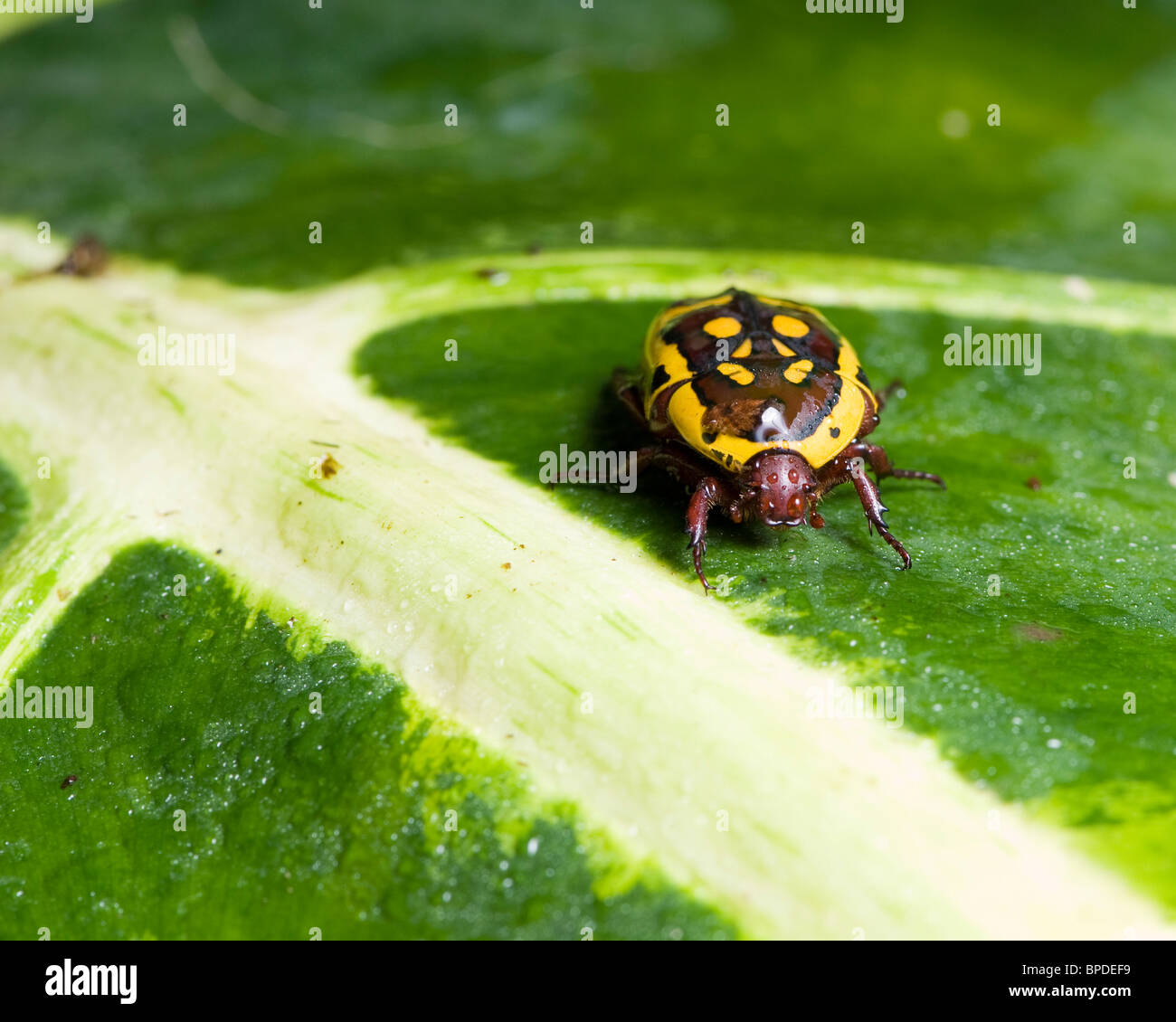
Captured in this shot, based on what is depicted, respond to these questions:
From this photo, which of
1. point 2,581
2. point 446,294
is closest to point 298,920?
point 2,581

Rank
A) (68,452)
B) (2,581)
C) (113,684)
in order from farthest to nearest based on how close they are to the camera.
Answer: (68,452), (2,581), (113,684)

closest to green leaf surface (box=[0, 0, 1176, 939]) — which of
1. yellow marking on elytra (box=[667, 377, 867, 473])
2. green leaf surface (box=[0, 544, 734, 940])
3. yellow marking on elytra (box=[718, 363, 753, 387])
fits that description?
green leaf surface (box=[0, 544, 734, 940])

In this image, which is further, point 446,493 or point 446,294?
point 446,294

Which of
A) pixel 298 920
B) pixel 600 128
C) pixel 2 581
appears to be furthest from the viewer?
pixel 600 128

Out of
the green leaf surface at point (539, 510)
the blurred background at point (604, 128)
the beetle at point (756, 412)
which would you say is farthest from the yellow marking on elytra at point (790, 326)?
the blurred background at point (604, 128)

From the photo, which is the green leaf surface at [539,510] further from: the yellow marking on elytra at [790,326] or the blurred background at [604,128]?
the yellow marking on elytra at [790,326]
